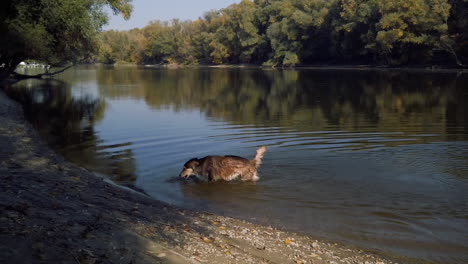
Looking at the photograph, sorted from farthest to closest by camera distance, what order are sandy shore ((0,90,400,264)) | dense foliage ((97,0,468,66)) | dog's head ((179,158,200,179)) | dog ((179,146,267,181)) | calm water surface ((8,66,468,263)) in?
dense foliage ((97,0,468,66))
dog's head ((179,158,200,179))
dog ((179,146,267,181))
calm water surface ((8,66,468,263))
sandy shore ((0,90,400,264))

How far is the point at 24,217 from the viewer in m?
6.40

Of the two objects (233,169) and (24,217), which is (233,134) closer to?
(233,169)

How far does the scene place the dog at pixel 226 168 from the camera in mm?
12148

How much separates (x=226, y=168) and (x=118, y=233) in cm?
591

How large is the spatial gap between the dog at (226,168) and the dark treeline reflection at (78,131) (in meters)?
1.93

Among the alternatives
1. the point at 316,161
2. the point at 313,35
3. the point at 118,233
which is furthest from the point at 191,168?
the point at 313,35

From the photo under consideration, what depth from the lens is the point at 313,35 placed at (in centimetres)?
11656

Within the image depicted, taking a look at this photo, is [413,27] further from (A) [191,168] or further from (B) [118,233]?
(B) [118,233]

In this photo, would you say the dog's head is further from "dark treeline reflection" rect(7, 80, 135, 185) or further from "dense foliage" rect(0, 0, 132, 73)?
"dense foliage" rect(0, 0, 132, 73)

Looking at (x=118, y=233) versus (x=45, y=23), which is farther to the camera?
(x=45, y=23)

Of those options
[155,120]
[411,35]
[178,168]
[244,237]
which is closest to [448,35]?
[411,35]

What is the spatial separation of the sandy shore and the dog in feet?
6.73

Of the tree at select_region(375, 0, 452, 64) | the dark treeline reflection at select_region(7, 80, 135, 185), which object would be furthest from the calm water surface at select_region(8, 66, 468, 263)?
the tree at select_region(375, 0, 452, 64)

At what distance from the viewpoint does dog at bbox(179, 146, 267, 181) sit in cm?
1215
